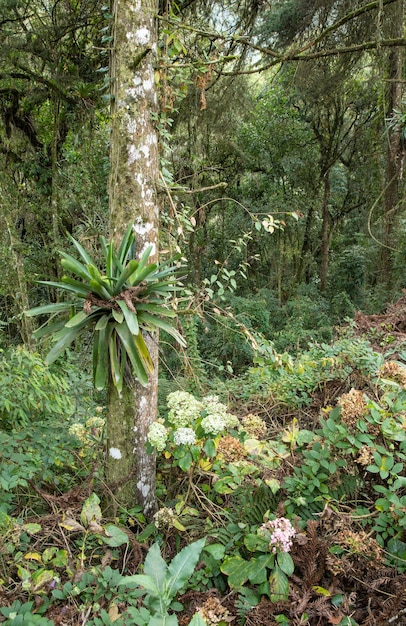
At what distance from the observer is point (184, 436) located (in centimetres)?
182

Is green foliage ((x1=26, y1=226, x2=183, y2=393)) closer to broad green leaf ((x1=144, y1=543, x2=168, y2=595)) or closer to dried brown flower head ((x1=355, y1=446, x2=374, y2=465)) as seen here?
broad green leaf ((x1=144, y1=543, x2=168, y2=595))

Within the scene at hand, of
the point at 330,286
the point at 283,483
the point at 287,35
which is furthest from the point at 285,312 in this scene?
the point at 283,483

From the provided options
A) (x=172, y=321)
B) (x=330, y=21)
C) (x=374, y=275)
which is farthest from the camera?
(x=374, y=275)

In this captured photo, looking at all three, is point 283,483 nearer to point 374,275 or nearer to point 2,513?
point 2,513

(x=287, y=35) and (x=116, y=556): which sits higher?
(x=287, y=35)

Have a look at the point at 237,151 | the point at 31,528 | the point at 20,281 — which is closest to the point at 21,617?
the point at 31,528

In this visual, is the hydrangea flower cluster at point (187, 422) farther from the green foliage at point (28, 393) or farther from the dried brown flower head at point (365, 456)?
the green foliage at point (28, 393)

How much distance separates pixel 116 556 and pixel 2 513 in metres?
0.59

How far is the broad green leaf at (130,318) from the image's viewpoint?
174 centimetres

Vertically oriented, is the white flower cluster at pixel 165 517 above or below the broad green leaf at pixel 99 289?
below

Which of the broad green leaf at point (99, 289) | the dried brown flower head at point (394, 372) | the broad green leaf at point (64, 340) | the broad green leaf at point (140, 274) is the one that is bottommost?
the dried brown flower head at point (394, 372)

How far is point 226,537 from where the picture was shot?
72.4 inches

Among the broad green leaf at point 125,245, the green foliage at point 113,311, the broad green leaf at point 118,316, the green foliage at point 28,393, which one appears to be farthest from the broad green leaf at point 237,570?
the green foliage at point 28,393

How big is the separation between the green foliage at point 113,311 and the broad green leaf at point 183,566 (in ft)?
2.69
